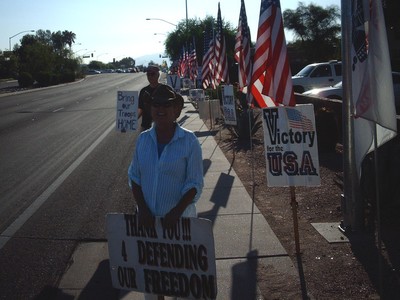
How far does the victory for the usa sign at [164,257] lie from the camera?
3.14 meters

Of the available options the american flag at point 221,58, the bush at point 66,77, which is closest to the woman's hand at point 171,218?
the american flag at point 221,58

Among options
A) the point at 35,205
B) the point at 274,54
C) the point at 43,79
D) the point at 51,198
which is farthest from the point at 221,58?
the point at 43,79

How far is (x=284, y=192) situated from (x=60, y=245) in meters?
3.63

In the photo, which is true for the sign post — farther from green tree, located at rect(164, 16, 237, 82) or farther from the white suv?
green tree, located at rect(164, 16, 237, 82)

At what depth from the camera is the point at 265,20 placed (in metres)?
5.95

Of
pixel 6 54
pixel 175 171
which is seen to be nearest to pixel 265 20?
pixel 175 171

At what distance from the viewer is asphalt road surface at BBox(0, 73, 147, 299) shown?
506cm

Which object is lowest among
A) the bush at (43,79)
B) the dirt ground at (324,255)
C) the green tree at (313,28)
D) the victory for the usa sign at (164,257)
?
the dirt ground at (324,255)

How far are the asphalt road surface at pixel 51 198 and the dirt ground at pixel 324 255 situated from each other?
204 cm

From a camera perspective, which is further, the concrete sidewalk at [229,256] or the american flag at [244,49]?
the american flag at [244,49]

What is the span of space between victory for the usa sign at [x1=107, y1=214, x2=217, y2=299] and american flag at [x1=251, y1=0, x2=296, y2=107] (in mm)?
2877

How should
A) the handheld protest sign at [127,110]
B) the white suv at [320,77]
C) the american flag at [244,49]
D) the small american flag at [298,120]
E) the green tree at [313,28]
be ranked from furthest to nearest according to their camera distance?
1. the green tree at [313,28]
2. the white suv at [320,77]
3. the handheld protest sign at [127,110]
4. the american flag at [244,49]
5. the small american flag at [298,120]

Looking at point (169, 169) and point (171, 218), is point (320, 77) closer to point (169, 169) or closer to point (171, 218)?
point (169, 169)

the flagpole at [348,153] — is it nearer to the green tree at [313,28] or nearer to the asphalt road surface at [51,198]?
the asphalt road surface at [51,198]
